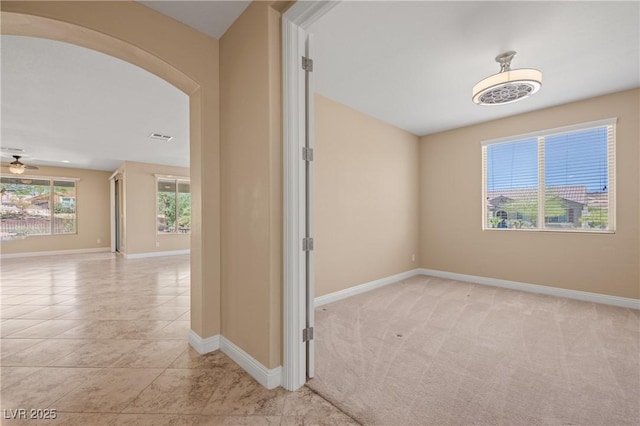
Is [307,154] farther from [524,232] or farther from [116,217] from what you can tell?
[116,217]

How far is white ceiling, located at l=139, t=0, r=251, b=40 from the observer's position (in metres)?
2.01

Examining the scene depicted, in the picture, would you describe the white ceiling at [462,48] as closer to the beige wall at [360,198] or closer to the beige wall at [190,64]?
the beige wall at [360,198]

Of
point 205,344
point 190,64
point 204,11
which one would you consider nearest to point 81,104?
point 190,64

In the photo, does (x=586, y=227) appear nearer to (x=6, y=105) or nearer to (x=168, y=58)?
(x=168, y=58)

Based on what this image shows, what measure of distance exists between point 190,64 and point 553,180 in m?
5.14

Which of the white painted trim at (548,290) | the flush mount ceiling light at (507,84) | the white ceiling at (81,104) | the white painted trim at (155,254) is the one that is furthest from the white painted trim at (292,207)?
the white painted trim at (155,254)

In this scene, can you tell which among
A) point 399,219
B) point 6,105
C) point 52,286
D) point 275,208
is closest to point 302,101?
point 275,208

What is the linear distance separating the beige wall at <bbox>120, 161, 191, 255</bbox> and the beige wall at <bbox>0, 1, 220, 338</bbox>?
6.79 metres

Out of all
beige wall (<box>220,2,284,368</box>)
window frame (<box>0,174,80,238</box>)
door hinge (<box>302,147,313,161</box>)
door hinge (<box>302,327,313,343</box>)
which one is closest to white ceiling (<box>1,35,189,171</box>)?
beige wall (<box>220,2,284,368</box>)

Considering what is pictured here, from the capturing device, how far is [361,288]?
14.1ft

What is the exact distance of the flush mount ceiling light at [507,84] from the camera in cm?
254

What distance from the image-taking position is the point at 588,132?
12.8 ft

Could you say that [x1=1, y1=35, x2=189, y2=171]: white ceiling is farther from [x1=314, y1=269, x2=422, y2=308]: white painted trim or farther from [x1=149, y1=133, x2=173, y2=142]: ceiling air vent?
[x1=314, y1=269, x2=422, y2=308]: white painted trim

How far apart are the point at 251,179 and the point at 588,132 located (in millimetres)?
4852
